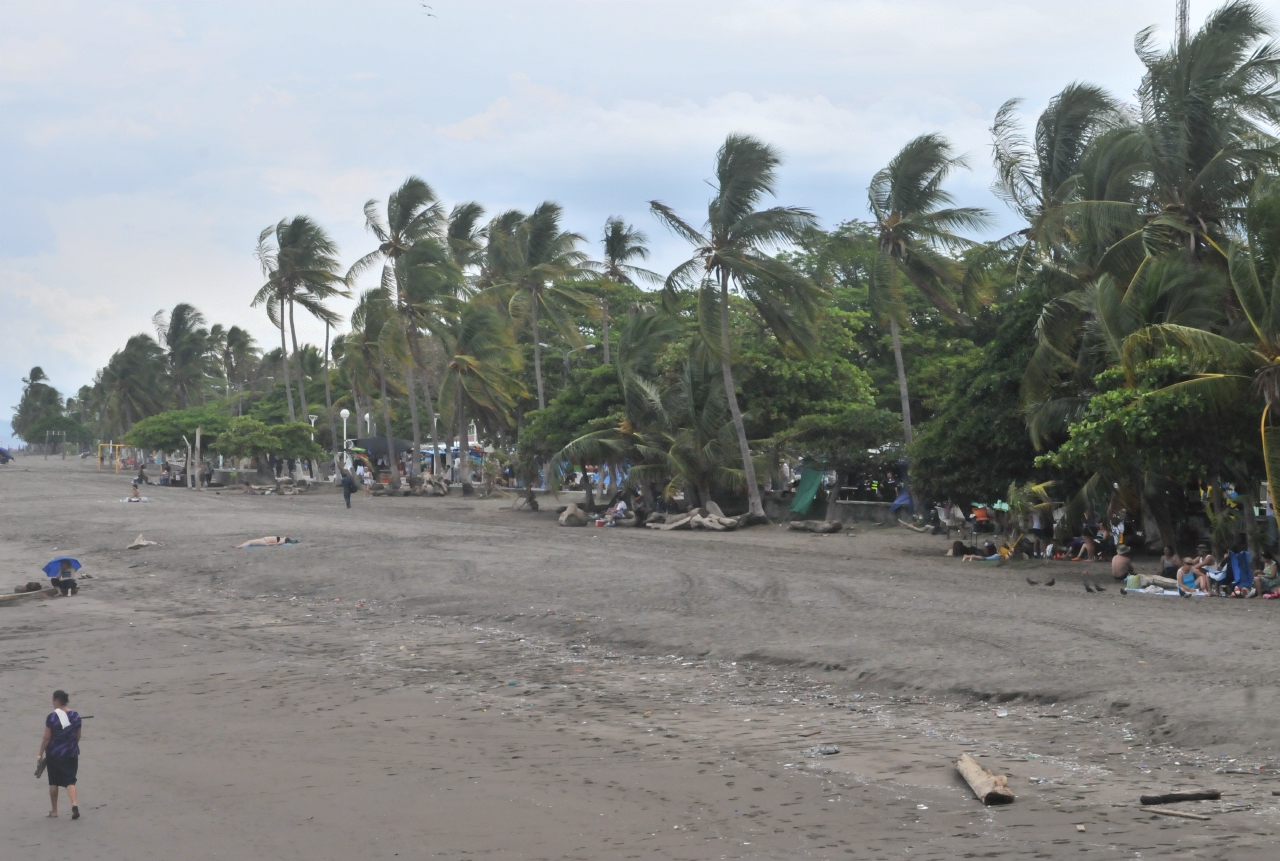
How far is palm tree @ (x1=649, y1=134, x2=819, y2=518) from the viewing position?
2883 centimetres

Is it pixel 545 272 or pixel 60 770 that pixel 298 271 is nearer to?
pixel 545 272

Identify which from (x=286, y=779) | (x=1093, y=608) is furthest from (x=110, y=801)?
(x=1093, y=608)

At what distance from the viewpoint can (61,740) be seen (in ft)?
25.6

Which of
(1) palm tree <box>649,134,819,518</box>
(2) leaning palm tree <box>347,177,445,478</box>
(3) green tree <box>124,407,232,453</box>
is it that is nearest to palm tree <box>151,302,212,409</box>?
(3) green tree <box>124,407,232,453</box>

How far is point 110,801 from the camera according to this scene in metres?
8.30

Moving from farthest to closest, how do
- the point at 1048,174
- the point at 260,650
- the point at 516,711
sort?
1. the point at 1048,174
2. the point at 260,650
3. the point at 516,711

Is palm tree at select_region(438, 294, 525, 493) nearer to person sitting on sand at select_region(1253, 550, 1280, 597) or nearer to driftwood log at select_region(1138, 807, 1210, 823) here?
person sitting on sand at select_region(1253, 550, 1280, 597)

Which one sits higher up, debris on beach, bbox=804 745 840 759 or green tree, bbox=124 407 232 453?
green tree, bbox=124 407 232 453

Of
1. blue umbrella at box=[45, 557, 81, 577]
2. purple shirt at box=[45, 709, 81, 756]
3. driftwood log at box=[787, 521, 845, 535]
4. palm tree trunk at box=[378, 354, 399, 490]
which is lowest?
purple shirt at box=[45, 709, 81, 756]

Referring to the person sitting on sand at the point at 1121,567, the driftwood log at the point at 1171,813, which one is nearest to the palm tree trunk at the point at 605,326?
the person sitting on sand at the point at 1121,567

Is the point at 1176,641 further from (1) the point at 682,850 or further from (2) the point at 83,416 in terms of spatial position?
(2) the point at 83,416

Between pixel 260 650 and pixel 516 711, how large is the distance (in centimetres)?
470

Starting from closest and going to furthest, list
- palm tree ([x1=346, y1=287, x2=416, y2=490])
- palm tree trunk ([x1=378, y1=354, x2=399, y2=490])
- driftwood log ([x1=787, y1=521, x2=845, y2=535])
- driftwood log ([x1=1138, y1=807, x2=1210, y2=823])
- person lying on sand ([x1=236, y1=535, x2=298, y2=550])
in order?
driftwood log ([x1=1138, y1=807, x2=1210, y2=823]), person lying on sand ([x1=236, y1=535, x2=298, y2=550]), driftwood log ([x1=787, y1=521, x2=845, y2=535]), palm tree ([x1=346, y1=287, x2=416, y2=490]), palm tree trunk ([x1=378, y1=354, x2=399, y2=490])

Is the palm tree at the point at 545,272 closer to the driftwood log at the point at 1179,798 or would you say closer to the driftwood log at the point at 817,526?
the driftwood log at the point at 817,526
